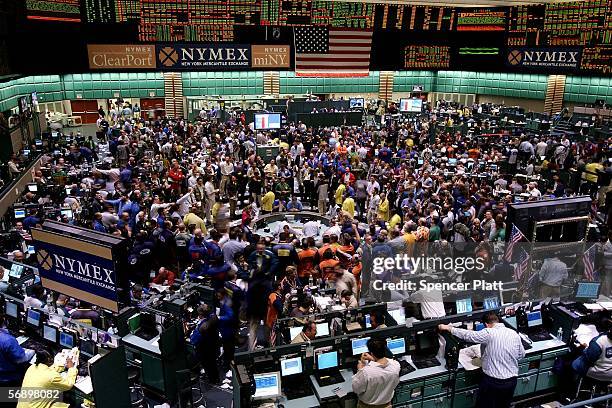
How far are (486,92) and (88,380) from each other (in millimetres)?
34697

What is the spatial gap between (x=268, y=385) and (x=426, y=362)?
2.36 metres

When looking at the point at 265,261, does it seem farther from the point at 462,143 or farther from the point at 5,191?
the point at 462,143

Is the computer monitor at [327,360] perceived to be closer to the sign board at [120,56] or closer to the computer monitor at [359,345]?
the computer monitor at [359,345]

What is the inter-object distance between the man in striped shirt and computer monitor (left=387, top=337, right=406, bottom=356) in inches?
34.8

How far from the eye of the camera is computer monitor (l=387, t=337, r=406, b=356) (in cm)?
730

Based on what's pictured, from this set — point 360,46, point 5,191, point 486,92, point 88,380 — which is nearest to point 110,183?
point 5,191

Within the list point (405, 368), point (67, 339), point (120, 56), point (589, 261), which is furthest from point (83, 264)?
point (120, 56)

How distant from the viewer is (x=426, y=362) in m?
7.31

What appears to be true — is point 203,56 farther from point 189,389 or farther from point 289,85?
point 189,389

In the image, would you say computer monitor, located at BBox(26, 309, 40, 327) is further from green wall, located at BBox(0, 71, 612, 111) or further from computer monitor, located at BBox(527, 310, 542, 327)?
green wall, located at BBox(0, 71, 612, 111)

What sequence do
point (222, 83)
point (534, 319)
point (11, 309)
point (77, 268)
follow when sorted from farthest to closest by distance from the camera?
point (222, 83)
point (11, 309)
point (534, 319)
point (77, 268)

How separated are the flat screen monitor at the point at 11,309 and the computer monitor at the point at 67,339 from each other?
1478 millimetres

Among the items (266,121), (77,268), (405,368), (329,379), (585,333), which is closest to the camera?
(329,379)

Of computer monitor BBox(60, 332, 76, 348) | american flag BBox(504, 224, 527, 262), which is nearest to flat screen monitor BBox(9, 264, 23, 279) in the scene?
computer monitor BBox(60, 332, 76, 348)
